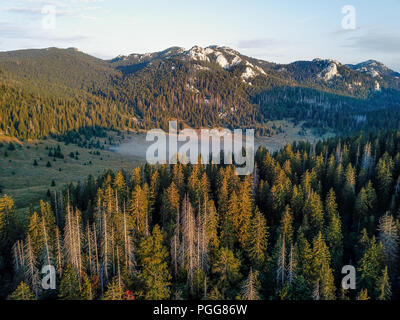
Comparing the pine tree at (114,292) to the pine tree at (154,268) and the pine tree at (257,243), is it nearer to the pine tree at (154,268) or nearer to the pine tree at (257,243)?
the pine tree at (154,268)

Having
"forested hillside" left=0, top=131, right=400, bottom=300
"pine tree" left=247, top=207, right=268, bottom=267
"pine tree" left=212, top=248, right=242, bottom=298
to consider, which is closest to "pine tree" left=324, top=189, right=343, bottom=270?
"forested hillside" left=0, top=131, right=400, bottom=300

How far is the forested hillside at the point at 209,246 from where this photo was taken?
43.2 meters

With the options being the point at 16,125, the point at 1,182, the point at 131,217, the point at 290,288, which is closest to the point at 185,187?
the point at 131,217

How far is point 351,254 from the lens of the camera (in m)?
54.7

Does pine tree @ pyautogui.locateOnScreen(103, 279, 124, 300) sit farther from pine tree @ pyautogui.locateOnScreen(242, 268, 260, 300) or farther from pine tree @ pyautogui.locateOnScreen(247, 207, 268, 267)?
pine tree @ pyautogui.locateOnScreen(247, 207, 268, 267)

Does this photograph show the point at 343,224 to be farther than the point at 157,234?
Yes

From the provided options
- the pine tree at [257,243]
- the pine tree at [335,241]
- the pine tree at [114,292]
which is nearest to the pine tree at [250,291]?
the pine tree at [257,243]

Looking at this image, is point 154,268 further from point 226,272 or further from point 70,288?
point 70,288

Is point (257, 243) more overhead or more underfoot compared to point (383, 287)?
more overhead

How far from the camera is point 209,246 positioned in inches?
2083

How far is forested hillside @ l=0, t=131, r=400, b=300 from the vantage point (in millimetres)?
43250

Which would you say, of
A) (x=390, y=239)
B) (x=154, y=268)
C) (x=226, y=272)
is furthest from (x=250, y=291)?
(x=390, y=239)
